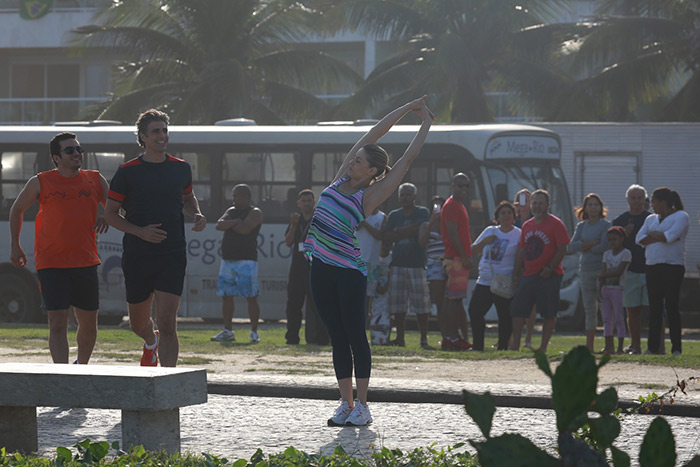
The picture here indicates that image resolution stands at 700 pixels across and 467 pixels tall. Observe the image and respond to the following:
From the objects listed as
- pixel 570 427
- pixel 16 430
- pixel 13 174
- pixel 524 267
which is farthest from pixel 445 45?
pixel 570 427

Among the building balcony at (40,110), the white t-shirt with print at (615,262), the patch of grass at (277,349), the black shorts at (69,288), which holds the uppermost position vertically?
the building balcony at (40,110)

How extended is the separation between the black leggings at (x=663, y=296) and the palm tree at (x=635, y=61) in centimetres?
1750

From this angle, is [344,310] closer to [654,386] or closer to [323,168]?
[654,386]

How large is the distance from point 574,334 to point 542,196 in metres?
6.34

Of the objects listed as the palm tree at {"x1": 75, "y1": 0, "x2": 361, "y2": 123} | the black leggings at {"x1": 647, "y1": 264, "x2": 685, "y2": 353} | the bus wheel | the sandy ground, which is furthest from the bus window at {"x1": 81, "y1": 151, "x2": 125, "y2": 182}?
the palm tree at {"x1": 75, "y1": 0, "x2": 361, "y2": 123}

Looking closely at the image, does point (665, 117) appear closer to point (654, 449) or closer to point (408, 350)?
point (408, 350)

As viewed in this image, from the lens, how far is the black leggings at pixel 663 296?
11.9 meters

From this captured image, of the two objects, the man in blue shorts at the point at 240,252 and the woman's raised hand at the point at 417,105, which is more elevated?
the woman's raised hand at the point at 417,105

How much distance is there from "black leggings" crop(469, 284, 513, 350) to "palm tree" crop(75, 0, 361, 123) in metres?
18.0

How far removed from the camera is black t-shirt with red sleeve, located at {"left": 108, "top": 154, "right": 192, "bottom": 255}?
7.36 metres

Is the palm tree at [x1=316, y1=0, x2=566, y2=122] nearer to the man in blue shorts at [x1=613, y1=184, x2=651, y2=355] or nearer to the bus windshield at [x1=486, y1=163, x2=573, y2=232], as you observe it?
the bus windshield at [x1=486, y1=163, x2=573, y2=232]

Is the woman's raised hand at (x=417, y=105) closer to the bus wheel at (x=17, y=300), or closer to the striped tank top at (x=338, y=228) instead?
the striped tank top at (x=338, y=228)

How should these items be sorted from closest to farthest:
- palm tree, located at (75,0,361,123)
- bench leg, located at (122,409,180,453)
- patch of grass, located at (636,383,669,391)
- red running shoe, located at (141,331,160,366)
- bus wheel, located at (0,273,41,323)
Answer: bench leg, located at (122,409,180,453) < red running shoe, located at (141,331,160,366) < patch of grass, located at (636,383,669,391) < bus wheel, located at (0,273,41,323) < palm tree, located at (75,0,361,123)

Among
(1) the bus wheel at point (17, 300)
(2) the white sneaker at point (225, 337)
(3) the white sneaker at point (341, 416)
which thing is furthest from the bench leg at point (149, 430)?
(1) the bus wheel at point (17, 300)
